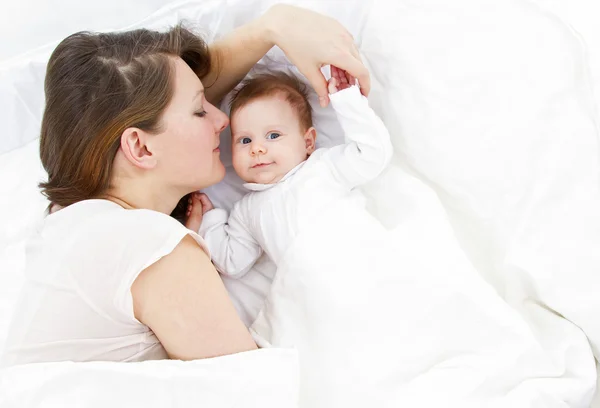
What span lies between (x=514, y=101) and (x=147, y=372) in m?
0.76

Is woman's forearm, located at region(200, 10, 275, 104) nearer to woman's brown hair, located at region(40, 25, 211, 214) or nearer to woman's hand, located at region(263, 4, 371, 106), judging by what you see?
woman's hand, located at region(263, 4, 371, 106)

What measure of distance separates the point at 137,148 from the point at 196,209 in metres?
0.28

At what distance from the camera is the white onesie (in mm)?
1163

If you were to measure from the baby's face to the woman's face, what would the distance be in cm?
7

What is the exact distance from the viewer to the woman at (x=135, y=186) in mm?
936

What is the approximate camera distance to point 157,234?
3.13 feet

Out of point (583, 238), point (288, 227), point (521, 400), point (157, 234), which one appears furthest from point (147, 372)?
point (583, 238)

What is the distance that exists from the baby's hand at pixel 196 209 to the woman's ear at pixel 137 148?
0.24m

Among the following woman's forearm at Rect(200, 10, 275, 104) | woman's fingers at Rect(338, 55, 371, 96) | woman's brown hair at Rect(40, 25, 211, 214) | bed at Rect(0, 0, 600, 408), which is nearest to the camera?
bed at Rect(0, 0, 600, 408)

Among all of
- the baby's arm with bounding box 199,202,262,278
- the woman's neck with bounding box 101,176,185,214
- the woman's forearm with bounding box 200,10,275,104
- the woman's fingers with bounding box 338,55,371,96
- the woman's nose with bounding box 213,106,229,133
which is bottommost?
the baby's arm with bounding box 199,202,262,278

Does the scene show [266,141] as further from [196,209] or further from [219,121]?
[196,209]

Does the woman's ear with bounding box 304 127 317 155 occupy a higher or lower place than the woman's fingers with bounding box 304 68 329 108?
lower

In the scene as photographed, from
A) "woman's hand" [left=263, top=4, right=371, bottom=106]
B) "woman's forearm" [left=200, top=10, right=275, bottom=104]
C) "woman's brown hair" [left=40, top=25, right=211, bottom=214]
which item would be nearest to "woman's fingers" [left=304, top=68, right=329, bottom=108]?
"woman's hand" [left=263, top=4, right=371, bottom=106]

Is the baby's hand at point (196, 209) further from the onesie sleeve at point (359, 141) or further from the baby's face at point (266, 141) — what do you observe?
the onesie sleeve at point (359, 141)
